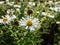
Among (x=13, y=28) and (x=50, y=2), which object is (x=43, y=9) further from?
(x=13, y=28)

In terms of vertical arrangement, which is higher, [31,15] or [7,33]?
[31,15]

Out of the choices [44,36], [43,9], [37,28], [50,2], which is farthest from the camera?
[50,2]

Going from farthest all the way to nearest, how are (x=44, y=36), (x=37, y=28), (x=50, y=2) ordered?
(x=50, y=2), (x=44, y=36), (x=37, y=28)

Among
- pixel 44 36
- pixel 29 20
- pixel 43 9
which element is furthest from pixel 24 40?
pixel 43 9

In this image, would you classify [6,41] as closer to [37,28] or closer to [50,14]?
[37,28]

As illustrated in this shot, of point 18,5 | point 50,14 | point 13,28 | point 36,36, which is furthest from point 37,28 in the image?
point 18,5

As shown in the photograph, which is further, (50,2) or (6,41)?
(50,2)
